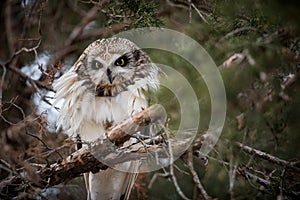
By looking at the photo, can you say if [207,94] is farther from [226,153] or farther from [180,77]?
[226,153]

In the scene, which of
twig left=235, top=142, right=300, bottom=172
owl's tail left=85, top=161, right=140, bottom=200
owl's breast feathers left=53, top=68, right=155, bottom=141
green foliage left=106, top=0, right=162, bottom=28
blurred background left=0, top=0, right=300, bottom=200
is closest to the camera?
blurred background left=0, top=0, right=300, bottom=200

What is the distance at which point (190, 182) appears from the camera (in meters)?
3.92

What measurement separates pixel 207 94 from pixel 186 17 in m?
1.59

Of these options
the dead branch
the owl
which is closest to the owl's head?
the owl

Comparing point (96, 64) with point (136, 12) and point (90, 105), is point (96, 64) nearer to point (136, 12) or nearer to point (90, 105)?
point (90, 105)

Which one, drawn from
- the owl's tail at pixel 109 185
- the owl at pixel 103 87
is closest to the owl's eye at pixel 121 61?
A: the owl at pixel 103 87

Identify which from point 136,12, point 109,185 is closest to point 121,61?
point 136,12

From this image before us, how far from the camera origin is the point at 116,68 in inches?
129

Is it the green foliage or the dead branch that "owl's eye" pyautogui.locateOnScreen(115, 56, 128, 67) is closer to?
the green foliage

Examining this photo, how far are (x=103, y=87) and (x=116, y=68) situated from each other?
0.16 metres

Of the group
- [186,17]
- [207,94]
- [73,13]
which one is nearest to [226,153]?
[207,94]

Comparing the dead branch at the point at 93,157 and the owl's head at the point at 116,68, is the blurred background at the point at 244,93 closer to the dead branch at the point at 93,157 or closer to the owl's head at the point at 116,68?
the dead branch at the point at 93,157

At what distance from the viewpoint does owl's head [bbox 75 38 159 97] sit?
129 inches

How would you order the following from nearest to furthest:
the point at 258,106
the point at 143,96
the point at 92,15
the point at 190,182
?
the point at 258,106
the point at 143,96
the point at 190,182
the point at 92,15
